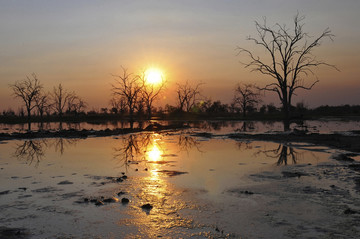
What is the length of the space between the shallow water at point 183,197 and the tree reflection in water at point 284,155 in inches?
3.2

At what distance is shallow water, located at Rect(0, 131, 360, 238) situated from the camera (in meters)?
5.80

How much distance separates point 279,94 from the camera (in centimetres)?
4209

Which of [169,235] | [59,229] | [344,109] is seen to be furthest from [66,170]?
[344,109]

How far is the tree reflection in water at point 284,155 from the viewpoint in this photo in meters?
13.0

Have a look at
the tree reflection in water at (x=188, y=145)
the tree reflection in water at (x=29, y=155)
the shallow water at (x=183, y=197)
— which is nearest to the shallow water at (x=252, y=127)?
the tree reflection in water at (x=188, y=145)

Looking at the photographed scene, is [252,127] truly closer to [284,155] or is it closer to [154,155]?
[284,155]

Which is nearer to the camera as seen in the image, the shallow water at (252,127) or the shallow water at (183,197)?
the shallow water at (183,197)

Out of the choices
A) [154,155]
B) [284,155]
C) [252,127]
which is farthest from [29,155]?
[252,127]

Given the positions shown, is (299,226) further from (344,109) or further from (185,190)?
(344,109)

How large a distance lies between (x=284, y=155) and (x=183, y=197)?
321 inches

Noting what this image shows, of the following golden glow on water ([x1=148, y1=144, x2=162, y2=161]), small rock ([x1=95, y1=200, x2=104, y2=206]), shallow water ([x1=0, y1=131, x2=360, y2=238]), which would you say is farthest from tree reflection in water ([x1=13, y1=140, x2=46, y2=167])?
small rock ([x1=95, y1=200, x2=104, y2=206])

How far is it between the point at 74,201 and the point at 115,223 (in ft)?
6.39

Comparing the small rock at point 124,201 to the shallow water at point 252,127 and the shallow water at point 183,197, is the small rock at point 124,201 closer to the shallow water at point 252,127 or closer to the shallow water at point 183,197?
the shallow water at point 183,197

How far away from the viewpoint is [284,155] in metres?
14.6
